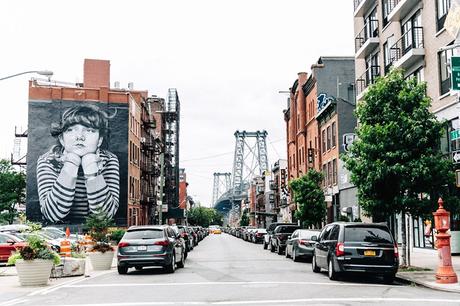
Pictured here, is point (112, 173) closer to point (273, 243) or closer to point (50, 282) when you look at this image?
point (273, 243)

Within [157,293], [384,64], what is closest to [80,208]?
[384,64]

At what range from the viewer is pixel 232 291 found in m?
13.9

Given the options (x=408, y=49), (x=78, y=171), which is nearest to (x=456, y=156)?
(x=408, y=49)

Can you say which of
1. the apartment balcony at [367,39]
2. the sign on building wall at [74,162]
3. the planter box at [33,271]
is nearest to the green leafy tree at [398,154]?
the planter box at [33,271]

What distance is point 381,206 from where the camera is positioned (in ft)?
66.2

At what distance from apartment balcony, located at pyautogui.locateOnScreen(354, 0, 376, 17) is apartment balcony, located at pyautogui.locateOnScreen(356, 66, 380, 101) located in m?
4.06

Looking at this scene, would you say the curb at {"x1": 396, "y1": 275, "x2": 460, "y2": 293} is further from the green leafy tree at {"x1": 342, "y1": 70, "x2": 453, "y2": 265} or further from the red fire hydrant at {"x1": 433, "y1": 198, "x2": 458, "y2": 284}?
the green leafy tree at {"x1": 342, "y1": 70, "x2": 453, "y2": 265}

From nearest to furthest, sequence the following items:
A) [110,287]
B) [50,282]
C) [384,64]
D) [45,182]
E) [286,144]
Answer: [110,287], [50,282], [384,64], [45,182], [286,144]

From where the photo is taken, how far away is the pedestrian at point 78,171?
5388cm

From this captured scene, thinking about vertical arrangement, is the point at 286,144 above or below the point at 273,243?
above

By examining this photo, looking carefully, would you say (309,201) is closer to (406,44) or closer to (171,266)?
(406,44)

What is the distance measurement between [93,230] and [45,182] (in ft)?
91.0

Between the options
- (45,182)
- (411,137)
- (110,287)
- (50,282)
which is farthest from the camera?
→ (45,182)

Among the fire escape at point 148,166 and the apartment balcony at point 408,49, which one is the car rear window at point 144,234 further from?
the fire escape at point 148,166
